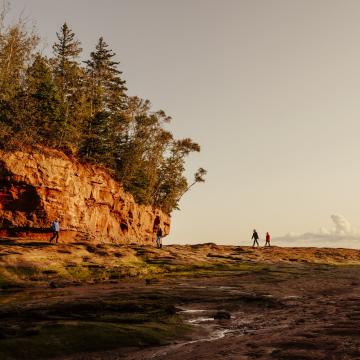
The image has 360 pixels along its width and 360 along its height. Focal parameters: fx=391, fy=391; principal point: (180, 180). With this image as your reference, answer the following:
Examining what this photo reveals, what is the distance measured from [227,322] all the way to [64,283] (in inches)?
560

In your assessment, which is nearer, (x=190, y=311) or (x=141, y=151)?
(x=190, y=311)

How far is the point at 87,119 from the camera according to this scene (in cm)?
5300

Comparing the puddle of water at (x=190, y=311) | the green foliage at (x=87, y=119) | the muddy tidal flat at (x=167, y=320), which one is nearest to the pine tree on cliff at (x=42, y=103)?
the green foliage at (x=87, y=119)

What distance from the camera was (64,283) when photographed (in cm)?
2388

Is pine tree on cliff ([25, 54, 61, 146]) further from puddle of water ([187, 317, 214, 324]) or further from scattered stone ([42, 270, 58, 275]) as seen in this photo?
puddle of water ([187, 317, 214, 324])

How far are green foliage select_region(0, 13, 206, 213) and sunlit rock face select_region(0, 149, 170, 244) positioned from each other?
2310mm

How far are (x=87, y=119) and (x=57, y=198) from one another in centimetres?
1585

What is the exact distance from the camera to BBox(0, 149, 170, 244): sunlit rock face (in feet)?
124

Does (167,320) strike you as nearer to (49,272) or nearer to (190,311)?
(190,311)

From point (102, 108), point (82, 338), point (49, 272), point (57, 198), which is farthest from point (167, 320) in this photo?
point (102, 108)

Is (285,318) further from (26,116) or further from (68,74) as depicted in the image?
(68,74)

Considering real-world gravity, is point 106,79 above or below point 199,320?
above

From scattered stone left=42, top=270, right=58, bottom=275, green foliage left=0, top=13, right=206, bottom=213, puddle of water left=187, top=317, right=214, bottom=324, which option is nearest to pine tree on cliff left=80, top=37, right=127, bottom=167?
green foliage left=0, top=13, right=206, bottom=213

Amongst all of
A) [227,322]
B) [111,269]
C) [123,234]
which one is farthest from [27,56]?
[227,322]
